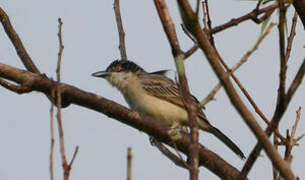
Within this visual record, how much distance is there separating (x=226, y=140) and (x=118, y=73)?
1911 millimetres

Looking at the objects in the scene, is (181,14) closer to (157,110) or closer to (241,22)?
(241,22)

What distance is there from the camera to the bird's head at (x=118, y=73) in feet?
28.2

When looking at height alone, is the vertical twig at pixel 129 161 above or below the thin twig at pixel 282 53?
below

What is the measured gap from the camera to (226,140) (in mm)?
7953

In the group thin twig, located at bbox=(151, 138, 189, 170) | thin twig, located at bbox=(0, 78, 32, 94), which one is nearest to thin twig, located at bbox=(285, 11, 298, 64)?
thin twig, located at bbox=(151, 138, 189, 170)

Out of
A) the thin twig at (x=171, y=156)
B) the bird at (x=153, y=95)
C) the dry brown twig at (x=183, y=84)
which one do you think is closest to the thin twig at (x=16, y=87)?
the thin twig at (x=171, y=156)

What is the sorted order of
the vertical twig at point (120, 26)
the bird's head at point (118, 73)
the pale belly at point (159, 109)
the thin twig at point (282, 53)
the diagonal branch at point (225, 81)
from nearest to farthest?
the diagonal branch at point (225, 81), the thin twig at point (282, 53), the vertical twig at point (120, 26), the pale belly at point (159, 109), the bird's head at point (118, 73)

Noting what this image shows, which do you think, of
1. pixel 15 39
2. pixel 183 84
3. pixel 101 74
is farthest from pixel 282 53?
pixel 101 74

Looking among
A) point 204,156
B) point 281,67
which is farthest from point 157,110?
point 281,67

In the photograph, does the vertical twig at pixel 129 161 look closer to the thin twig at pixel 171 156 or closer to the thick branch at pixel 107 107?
the thick branch at pixel 107 107

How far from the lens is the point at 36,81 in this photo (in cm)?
456

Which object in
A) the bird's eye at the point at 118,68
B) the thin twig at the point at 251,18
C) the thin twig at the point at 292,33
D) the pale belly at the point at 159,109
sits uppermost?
the bird's eye at the point at 118,68

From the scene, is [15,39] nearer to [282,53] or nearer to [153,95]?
[153,95]

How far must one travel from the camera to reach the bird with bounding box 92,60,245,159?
316 inches
